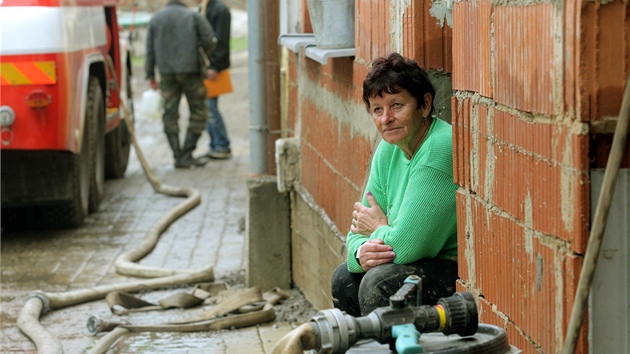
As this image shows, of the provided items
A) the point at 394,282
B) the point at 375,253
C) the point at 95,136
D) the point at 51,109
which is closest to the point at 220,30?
the point at 95,136

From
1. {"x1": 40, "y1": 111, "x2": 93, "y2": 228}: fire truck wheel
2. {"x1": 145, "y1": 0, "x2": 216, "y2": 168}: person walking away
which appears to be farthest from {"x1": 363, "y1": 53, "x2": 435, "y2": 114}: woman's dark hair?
{"x1": 145, "y1": 0, "x2": 216, "y2": 168}: person walking away

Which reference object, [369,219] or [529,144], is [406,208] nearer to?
[369,219]

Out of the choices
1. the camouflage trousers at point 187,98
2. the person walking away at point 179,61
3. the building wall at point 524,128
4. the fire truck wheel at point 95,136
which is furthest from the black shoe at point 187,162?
the building wall at point 524,128

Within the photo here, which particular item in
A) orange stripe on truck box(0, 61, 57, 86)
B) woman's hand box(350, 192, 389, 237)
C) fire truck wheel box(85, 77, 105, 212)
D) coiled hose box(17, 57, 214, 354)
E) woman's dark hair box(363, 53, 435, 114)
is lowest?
coiled hose box(17, 57, 214, 354)

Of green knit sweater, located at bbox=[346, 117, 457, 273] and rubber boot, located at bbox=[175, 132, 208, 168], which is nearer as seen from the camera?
green knit sweater, located at bbox=[346, 117, 457, 273]

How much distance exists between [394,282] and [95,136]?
6.87 m

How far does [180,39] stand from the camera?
41.8 ft

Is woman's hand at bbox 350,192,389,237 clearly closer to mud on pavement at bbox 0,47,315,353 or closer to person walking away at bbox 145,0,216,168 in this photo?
mud on pavement at bbox 0,47,315,353

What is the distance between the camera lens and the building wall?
8.16 ft

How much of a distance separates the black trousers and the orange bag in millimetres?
9922

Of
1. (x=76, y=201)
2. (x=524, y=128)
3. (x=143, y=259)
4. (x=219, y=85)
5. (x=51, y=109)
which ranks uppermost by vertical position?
(x=524, y=128)

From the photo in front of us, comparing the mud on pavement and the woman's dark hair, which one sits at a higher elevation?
the woman's dark hair

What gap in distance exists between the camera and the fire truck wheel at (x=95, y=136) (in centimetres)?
978

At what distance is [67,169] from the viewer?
887 centimetres
